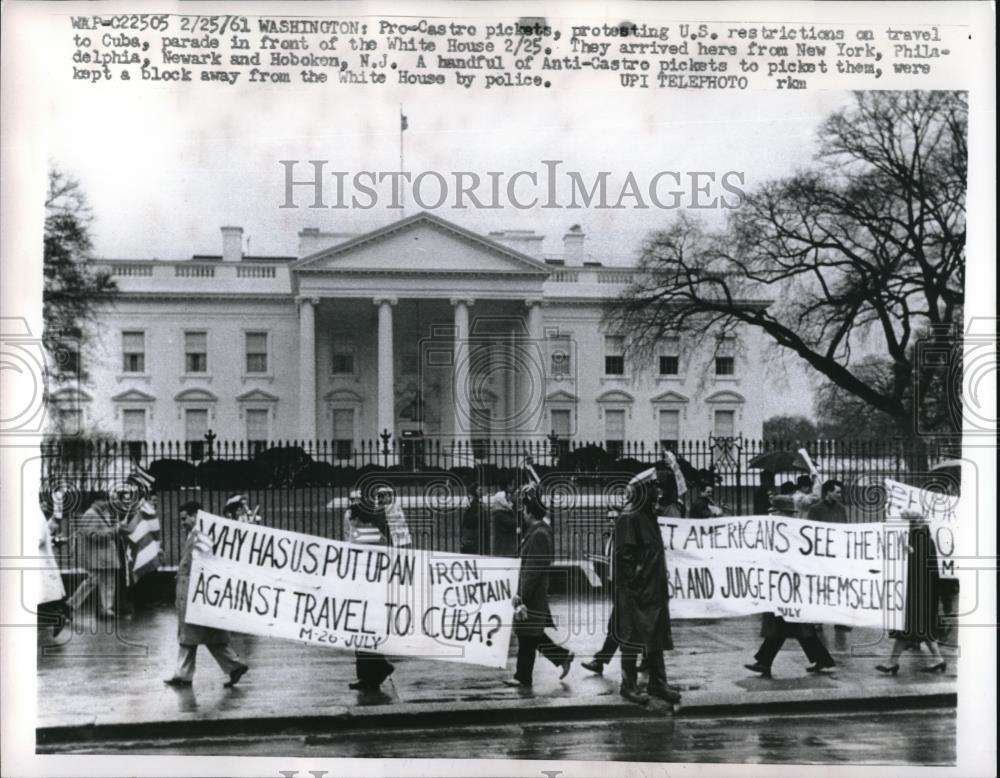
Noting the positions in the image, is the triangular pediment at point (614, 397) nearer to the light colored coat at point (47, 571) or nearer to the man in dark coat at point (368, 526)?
the man in dark coat at point (368, 526)

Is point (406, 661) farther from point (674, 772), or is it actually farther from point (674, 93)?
point (674, 93)

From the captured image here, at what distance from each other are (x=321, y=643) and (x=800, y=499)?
14.8 feet

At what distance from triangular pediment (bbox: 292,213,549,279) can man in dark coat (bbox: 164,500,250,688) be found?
2651 mm

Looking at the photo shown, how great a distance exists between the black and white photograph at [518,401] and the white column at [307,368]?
0.39 ft

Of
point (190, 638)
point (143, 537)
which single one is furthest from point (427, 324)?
point (190, 638)

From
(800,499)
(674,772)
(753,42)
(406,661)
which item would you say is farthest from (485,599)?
(753,42)

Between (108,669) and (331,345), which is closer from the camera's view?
(108,669)

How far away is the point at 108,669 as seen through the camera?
9.35 metres

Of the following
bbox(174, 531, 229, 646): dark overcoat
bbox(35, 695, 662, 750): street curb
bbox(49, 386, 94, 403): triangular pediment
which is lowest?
bbox(35, 695, 662, 750): street curb

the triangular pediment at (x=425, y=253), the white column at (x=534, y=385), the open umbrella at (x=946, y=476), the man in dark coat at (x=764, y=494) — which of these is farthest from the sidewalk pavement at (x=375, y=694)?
the triangular pediment at (x=425, y=253)

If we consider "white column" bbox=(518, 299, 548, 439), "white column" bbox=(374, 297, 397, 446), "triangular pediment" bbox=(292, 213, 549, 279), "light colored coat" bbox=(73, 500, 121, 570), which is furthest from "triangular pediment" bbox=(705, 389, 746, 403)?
"light colored coat" bbox=(73, 500, 121, 570)

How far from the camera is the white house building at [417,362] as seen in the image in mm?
9594

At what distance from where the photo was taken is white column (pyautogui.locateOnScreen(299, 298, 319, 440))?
10.1 meters

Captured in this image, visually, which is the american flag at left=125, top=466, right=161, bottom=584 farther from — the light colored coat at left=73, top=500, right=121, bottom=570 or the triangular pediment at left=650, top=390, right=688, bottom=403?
the triangular pediment at left=650, top=390, right=688, bottom=403
